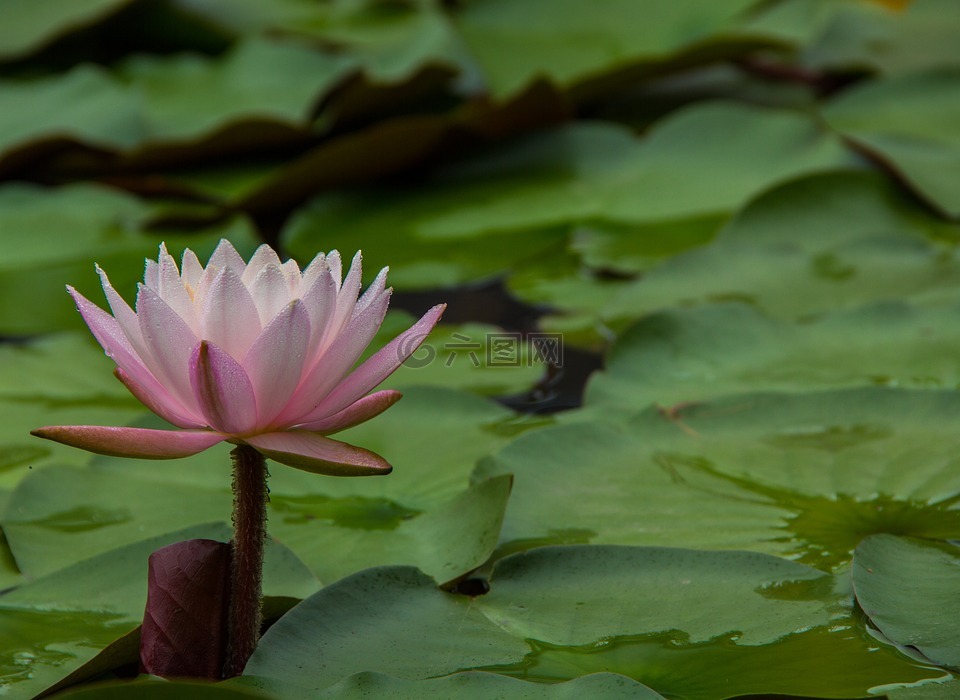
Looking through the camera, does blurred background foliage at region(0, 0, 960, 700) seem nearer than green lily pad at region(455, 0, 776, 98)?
Yes

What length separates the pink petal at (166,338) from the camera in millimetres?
698

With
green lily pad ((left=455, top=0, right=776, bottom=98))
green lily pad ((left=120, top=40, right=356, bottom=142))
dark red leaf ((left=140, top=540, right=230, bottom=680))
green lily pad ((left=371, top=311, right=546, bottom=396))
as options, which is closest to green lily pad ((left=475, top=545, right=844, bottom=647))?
dark red leaf ((left=140, top=540, right=230, bottom=680))

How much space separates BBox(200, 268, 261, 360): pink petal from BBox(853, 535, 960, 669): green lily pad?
55 centimetres

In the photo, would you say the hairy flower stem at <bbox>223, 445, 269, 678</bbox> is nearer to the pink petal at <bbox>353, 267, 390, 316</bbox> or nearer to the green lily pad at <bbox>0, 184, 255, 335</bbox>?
the pink petal at <bbox>353, 267, 390, 316</bbox>

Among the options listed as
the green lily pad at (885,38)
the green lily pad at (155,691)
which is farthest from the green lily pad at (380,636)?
the green lily pad at (885,38)

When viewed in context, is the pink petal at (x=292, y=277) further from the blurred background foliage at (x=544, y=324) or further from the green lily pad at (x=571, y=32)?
the green lily pad at (x=571, y=32)

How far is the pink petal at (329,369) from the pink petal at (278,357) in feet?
0.07

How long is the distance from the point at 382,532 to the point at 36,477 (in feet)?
1.24

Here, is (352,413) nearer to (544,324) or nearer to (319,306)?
(319,306)

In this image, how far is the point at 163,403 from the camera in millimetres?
746

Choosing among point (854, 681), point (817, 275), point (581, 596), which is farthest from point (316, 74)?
point (854, 681)

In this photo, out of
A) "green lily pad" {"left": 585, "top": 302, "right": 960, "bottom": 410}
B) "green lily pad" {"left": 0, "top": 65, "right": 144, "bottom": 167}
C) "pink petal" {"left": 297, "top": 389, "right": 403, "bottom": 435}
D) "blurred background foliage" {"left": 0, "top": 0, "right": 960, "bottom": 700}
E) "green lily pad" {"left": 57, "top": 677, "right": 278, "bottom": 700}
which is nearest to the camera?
"green lily pad" {"left": 57, "top": 677, "right": 278, "bottom": 700}

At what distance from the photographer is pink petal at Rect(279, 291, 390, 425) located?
29.1 inches

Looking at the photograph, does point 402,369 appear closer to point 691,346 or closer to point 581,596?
point 691,346
